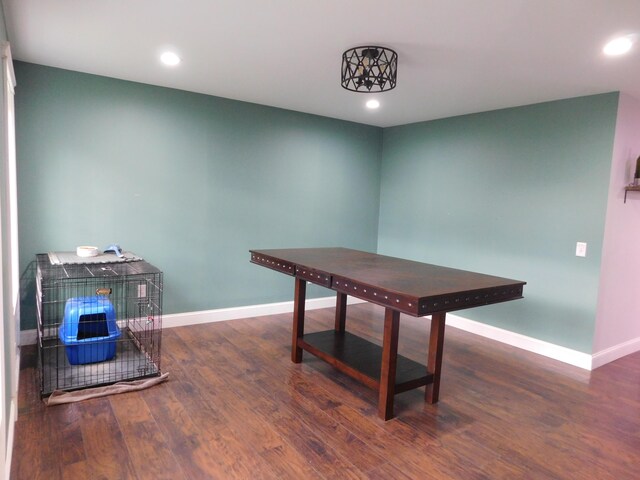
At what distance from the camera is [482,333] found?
4.12m

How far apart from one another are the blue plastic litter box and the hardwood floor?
303mm

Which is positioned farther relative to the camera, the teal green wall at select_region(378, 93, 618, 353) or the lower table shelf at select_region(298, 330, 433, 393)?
the teal green wall at select_region(378, 93, 618, 353)

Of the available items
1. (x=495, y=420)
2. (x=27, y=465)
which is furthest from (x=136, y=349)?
(x=495, y=420)

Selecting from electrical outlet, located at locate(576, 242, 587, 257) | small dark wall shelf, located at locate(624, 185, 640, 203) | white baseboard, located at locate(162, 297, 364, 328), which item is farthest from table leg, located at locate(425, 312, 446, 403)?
white baseboard, located at locate(162, 297, 364, 328)

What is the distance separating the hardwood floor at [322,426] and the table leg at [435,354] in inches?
2.8

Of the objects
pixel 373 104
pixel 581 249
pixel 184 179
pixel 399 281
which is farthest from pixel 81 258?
pixel 581 249

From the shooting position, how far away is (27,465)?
6.18 ft

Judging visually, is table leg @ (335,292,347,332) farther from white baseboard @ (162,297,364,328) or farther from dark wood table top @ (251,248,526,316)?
white baseboard @ (162,297,364,328)

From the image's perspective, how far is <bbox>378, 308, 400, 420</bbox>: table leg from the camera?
2375mm

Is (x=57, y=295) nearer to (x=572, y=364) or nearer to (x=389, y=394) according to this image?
(x=389, y=394)

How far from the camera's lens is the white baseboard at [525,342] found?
344 centimetres

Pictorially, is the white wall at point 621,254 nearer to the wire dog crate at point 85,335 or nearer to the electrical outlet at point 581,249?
the electrical outlet at point 581,249

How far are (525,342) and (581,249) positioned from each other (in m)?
0.98

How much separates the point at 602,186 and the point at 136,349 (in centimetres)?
393
